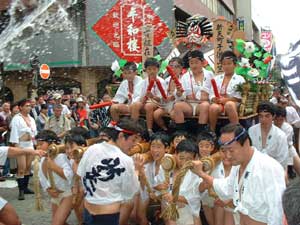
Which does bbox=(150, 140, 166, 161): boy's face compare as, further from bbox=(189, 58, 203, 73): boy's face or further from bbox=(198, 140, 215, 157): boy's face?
bbox=(189, 58, 203, 73): boy's face

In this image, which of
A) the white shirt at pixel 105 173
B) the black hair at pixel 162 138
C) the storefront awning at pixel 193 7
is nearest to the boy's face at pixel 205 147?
the black hair at pixel 162 138

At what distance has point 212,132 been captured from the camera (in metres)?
5.61

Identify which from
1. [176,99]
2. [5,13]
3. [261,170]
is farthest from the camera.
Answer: [5,13]

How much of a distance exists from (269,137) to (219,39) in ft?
5.63

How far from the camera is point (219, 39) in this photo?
6.78m

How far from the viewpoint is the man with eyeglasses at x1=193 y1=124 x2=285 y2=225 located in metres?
3.51

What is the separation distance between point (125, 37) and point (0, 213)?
39.7 ft

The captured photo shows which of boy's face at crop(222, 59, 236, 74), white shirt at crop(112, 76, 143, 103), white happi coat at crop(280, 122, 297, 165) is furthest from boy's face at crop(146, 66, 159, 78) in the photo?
white happi coat at crop(280, 122, 297, 165)

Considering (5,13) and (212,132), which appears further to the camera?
(5,13)

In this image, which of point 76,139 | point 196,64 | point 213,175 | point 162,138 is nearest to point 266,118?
point 213,175

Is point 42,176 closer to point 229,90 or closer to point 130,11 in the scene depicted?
point 229,90

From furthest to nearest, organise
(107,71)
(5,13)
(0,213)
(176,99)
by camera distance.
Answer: (107,71), (5,13), (176,99), (0,213)

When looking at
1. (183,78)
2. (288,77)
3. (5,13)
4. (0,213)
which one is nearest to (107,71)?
(5,13)

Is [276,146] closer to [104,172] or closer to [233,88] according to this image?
[233,88]
